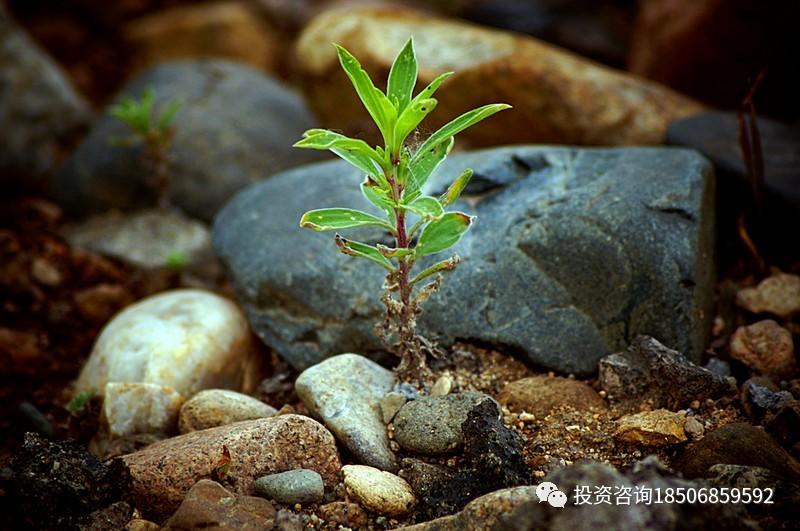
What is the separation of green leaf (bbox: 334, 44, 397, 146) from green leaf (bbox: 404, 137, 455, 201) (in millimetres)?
152

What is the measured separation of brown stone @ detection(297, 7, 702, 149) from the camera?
4.03 meters

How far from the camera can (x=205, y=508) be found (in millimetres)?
2002

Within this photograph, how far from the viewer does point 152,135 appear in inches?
159

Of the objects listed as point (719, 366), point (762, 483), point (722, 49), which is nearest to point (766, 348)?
point (719, 366)

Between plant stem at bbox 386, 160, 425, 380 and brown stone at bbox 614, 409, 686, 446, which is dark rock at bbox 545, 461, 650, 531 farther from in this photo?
plant stem at bbox 386, 160, 425, 380

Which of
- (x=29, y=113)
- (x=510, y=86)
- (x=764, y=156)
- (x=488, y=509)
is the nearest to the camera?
(x=488, y=509)

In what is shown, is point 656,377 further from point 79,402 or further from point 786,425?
point 79,402

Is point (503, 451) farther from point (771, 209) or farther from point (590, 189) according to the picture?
point (771, 209)

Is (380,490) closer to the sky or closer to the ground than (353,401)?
closer to the ground

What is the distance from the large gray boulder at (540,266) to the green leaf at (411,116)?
83 cm

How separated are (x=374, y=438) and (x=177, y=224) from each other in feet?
8.05

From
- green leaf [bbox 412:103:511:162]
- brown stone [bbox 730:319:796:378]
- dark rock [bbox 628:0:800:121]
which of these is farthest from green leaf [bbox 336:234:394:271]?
dark rock [bbox 628:0:800:121]

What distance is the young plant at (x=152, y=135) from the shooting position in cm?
398

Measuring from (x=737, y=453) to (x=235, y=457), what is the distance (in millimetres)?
1602
